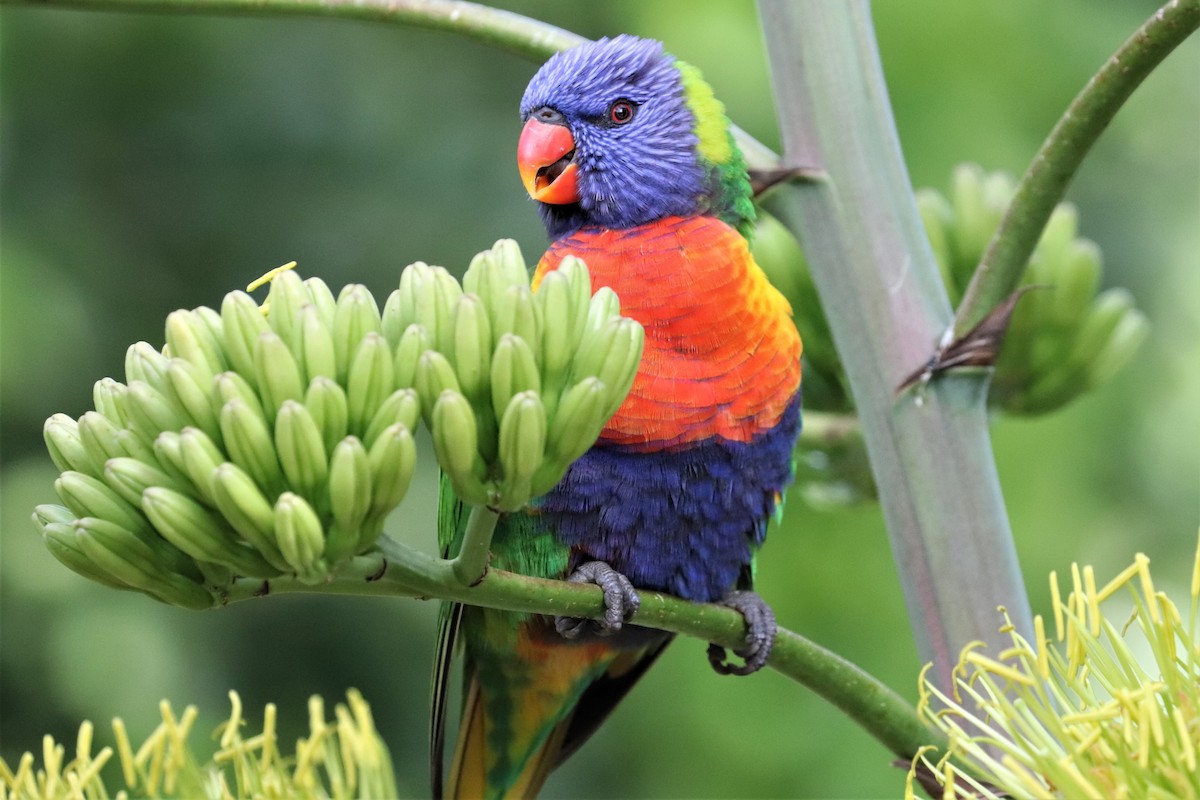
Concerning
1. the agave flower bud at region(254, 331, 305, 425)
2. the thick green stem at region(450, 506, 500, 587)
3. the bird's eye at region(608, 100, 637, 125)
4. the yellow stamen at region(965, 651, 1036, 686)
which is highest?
the bird's eye at region(608, 100, 637, 125)

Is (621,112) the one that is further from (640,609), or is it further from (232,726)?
(232,726)

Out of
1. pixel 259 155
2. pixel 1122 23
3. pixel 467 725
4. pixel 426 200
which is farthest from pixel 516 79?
pixel 467 725

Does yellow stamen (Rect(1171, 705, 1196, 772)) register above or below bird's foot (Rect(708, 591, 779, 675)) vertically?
below

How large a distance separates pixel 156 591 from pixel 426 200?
2875 millimetres

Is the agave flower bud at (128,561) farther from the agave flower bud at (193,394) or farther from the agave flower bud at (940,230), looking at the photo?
the agave flower bud at (940,230)

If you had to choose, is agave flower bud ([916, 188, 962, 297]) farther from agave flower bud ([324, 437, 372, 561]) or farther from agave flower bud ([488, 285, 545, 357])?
agave flower bud ([324, 437, 372, 561])

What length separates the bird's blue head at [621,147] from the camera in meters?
1.59

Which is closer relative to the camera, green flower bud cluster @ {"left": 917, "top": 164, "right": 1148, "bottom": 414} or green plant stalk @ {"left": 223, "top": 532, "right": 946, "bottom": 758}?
green plant stalk @ {"left": 223, "top": 532, "right": 946, "bottom": 758}

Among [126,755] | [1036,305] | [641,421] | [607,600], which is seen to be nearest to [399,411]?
[607,600]

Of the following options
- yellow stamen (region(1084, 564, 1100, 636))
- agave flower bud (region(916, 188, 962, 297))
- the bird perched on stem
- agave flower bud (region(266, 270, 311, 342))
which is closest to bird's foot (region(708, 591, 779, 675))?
the bird perched on stem

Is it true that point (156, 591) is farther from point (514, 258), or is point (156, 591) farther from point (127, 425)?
point (514, 258)

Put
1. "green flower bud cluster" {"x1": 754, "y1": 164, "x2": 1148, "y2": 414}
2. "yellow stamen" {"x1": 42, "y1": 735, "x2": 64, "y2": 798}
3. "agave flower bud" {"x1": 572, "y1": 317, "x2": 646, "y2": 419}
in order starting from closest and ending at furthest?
"agave flower bud" {"x1": 572, "y1": 317, "x2": 646, "y2": 419}, "yellow stamen" {"x1": 42, "y1": 735, "x2": 64, "y2": 798}, "green flower bud cluster" {"x1": 754, "y1": 164, "x2": 1148, "y2": 414}

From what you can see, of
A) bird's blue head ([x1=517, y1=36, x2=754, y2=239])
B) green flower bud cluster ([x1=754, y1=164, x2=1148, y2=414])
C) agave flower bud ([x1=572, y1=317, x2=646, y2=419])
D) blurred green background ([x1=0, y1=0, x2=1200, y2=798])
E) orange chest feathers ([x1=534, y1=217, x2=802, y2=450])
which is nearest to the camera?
agave flower bud ([x1=572, y1=317, x2=646, y2=419])

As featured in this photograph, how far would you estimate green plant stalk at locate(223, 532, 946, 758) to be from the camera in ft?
2.67
